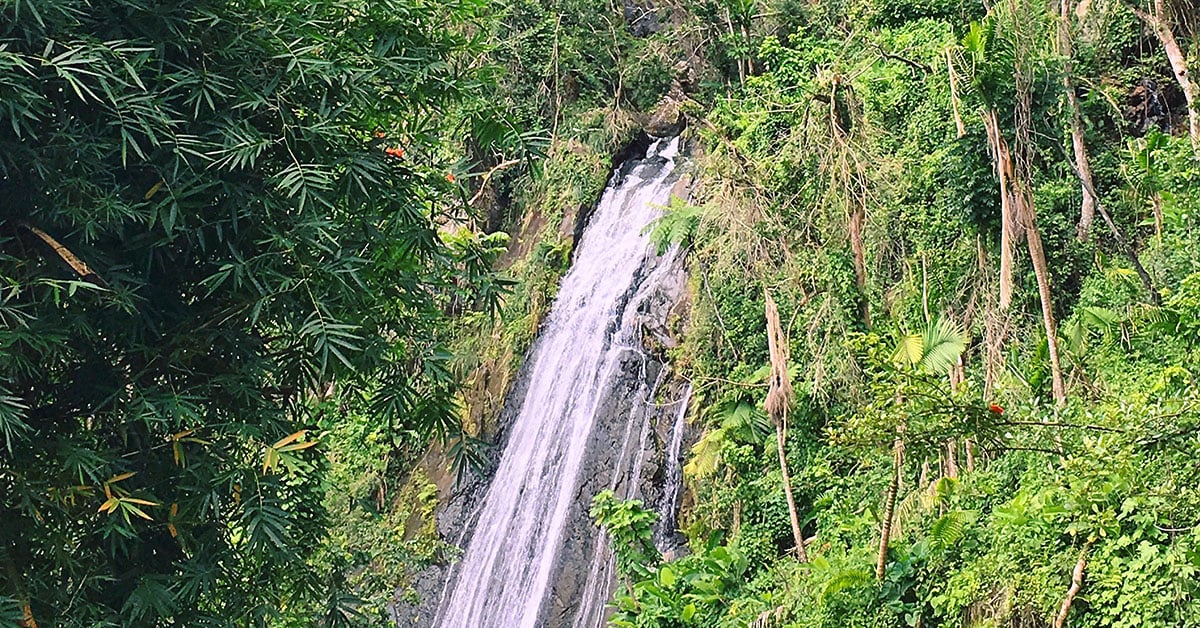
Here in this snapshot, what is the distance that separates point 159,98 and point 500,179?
1446cm

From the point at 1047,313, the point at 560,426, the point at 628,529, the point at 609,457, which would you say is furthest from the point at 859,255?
the point at 560,426

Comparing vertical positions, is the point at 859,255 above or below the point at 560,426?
above

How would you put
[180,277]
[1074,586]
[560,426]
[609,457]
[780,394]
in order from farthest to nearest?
[560,426]
[609,457]
[780,394]
[1074,586]
[180,277]

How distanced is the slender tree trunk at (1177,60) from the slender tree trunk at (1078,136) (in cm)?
75

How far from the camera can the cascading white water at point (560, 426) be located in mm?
12188

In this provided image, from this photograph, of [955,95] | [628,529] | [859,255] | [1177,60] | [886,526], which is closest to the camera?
[886,526]

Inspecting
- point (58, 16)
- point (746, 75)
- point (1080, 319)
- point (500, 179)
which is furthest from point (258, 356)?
point (500, 179)

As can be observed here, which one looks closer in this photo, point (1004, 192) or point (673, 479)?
point (1004, 192)

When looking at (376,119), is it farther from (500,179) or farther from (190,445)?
(500,179)

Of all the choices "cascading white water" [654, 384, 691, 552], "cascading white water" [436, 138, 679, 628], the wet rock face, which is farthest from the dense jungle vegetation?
"cascading white water" [436, 138, 679, 628]

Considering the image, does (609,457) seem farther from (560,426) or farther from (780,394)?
(780,394)

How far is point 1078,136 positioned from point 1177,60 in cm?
101

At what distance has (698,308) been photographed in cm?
1224

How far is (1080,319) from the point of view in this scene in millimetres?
8500
